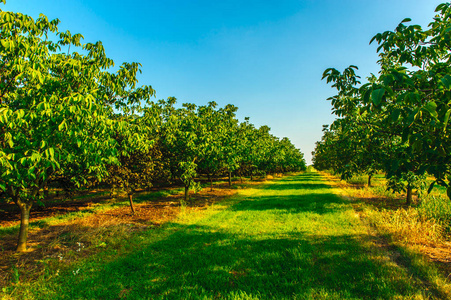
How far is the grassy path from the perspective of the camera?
437cm

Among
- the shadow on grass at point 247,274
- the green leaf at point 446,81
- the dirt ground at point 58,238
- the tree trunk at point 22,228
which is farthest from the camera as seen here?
the tree trunk at point 22,228

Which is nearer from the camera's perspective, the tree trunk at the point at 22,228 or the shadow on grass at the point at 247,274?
the shadow on grass at the point at 247,274

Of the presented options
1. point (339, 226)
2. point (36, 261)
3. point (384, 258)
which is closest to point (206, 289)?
point (384, 258)

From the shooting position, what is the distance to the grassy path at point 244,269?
4.37 m

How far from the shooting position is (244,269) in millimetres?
5324

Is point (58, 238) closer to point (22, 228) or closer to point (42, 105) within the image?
point (22, 228)

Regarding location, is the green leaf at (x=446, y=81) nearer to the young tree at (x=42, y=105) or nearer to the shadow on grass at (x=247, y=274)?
the shadow on grass at (x=247, y=274)

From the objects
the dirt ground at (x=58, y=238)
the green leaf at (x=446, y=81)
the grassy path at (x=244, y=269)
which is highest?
the green leaf at (x=446, y=81)

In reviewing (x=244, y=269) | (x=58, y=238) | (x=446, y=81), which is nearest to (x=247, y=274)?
(x=244, y=269)

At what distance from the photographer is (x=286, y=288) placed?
14.6ft

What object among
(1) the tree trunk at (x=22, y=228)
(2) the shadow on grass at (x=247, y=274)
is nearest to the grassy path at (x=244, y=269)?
(2) the shadow on grass at (x=247, y=274)

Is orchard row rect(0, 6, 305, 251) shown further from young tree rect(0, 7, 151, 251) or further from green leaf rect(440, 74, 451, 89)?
green leaf rect(440, 74, 451, 89)

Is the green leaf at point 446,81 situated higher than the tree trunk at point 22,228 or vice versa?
the green leaf at point 446,81

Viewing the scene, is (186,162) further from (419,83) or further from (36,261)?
(419,83)
